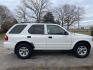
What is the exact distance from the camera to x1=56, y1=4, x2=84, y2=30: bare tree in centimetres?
6062

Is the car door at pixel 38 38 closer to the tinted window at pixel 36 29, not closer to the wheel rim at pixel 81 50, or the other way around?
the tinted window at pixel 36 29

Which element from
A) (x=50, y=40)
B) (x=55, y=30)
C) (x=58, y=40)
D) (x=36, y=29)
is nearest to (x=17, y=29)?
(x=36, y=29)

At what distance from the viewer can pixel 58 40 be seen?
10.0 m

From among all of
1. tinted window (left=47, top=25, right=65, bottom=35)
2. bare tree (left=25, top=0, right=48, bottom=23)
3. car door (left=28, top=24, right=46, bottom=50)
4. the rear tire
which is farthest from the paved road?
bare tree (left=25, top=0, right=48, bottom=23)

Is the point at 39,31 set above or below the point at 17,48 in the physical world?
above

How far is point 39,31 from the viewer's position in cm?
1018

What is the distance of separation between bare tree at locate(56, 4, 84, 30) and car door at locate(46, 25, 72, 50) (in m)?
50.1

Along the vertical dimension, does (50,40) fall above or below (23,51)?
above

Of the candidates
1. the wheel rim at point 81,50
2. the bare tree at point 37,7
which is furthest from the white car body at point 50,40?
the bare tree at point 37,7

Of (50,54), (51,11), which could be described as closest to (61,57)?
(50,54)

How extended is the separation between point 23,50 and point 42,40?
1083mm

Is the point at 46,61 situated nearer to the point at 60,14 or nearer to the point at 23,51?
the point at 23,51

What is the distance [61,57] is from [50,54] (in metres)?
0.99

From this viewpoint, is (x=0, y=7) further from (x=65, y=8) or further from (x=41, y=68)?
(x=41, y=68)
